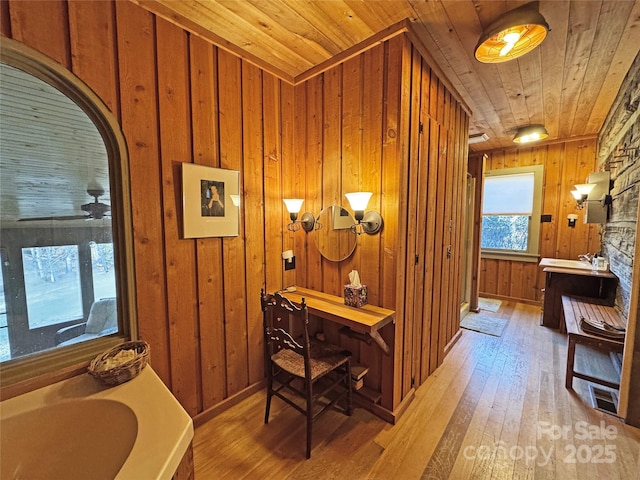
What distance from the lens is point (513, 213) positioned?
4.61 metres

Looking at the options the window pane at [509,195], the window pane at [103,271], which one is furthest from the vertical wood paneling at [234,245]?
the window pane at [509,195]

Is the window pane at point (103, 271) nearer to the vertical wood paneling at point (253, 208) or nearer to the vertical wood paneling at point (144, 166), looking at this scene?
the vertical wood paneling at point (144, 166)

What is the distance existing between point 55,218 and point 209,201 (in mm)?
784

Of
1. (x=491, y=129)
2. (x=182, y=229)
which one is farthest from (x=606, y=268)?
(x=182, y=229)

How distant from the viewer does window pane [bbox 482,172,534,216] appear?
176 inches

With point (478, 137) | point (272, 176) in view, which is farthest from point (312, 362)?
point (478, 137)

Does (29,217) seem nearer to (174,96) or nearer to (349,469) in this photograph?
(174,96)

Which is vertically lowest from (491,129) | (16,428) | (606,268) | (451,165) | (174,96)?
(16,428)

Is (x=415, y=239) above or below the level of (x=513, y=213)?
below

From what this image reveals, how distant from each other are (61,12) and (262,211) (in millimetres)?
1470

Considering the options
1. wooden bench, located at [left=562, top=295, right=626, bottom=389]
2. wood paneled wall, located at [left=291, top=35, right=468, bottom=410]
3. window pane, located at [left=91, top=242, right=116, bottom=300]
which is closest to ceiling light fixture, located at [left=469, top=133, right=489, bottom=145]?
wood paneled wall, located at [left=291, top=35, right=468, bottom=410]

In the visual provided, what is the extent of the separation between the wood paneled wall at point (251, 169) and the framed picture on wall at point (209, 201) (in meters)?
0.07

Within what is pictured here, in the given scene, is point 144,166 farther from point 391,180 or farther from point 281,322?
point 391,180

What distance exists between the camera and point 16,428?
1060 millimetres
